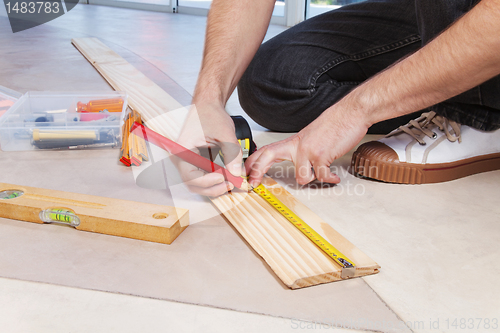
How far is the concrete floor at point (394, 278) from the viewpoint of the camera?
29.4 inches

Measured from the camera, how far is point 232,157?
114 cm

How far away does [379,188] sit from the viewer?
1.33 m

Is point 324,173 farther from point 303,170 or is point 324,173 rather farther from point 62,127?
point 62,127

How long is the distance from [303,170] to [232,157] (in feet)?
0.75

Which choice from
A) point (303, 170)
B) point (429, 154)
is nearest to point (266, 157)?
point (303, 170)

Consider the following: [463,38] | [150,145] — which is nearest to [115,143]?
[150,145]

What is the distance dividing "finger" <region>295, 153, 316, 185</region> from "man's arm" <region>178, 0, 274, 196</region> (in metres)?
0.19

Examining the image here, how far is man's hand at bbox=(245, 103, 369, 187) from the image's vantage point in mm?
1158

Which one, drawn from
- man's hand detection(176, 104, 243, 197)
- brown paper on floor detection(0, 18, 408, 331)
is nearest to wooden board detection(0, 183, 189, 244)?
Answer: brown paper on floor detection(0, 18, 408, 331)

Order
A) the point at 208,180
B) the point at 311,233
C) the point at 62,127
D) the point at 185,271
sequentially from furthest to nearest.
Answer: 1. the point at 62,127
2. the point at 208,180
3. the point at 311,233
4. the point at 185,271

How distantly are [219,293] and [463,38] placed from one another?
756mm

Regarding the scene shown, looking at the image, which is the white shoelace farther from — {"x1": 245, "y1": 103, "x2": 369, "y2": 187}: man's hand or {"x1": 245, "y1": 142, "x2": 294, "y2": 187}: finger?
{"x1": 245, "y1": 142, "x2": 294, "y2": 187}: finger

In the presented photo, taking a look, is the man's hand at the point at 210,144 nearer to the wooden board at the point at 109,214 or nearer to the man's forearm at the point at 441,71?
the wooden board at the point at 109,214

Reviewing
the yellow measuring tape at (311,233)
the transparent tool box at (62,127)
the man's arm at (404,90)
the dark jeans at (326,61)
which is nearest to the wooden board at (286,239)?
the yellow measuring tape at (311,233)
